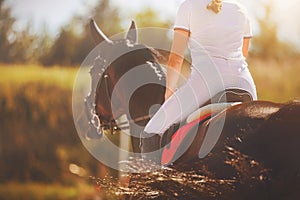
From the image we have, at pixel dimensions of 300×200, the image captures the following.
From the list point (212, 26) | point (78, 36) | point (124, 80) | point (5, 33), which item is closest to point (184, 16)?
point (212, 26)

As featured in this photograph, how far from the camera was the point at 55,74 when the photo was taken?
4.83m

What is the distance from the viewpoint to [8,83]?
4797 millimetres

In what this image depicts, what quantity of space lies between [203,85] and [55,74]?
2757mm

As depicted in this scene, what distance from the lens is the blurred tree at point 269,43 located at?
448 centimetres

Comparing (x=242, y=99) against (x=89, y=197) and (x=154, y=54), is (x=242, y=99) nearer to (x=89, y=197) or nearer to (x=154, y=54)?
(x=154, y=54)

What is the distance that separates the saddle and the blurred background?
2316 millimetres

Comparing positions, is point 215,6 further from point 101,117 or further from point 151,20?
point 151,20

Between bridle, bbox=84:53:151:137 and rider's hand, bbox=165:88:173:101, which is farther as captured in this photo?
bridle, bbox=84:53:151:137

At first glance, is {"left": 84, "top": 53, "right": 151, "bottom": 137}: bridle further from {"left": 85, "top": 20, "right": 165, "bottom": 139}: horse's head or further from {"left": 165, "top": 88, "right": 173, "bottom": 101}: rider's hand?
{"left": 165, "top": 88, "right": 173, "bottom": 101}: rider's hand

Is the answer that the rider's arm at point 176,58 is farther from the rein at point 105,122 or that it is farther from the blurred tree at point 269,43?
the blurred tree at point 269,43

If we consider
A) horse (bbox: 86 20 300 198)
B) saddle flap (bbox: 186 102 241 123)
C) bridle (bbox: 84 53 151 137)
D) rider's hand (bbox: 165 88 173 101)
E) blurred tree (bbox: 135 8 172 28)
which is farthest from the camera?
blurred tree (bbox: 135 8 172 28)

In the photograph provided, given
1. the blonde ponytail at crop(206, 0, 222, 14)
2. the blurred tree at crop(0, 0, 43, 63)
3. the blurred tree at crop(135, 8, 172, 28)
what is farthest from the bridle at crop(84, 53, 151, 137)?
the blurred tree at crop(0, 0, 43, 63)

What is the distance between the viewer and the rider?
2.20 metres

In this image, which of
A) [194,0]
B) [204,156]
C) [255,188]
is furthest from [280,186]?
[194,0]
